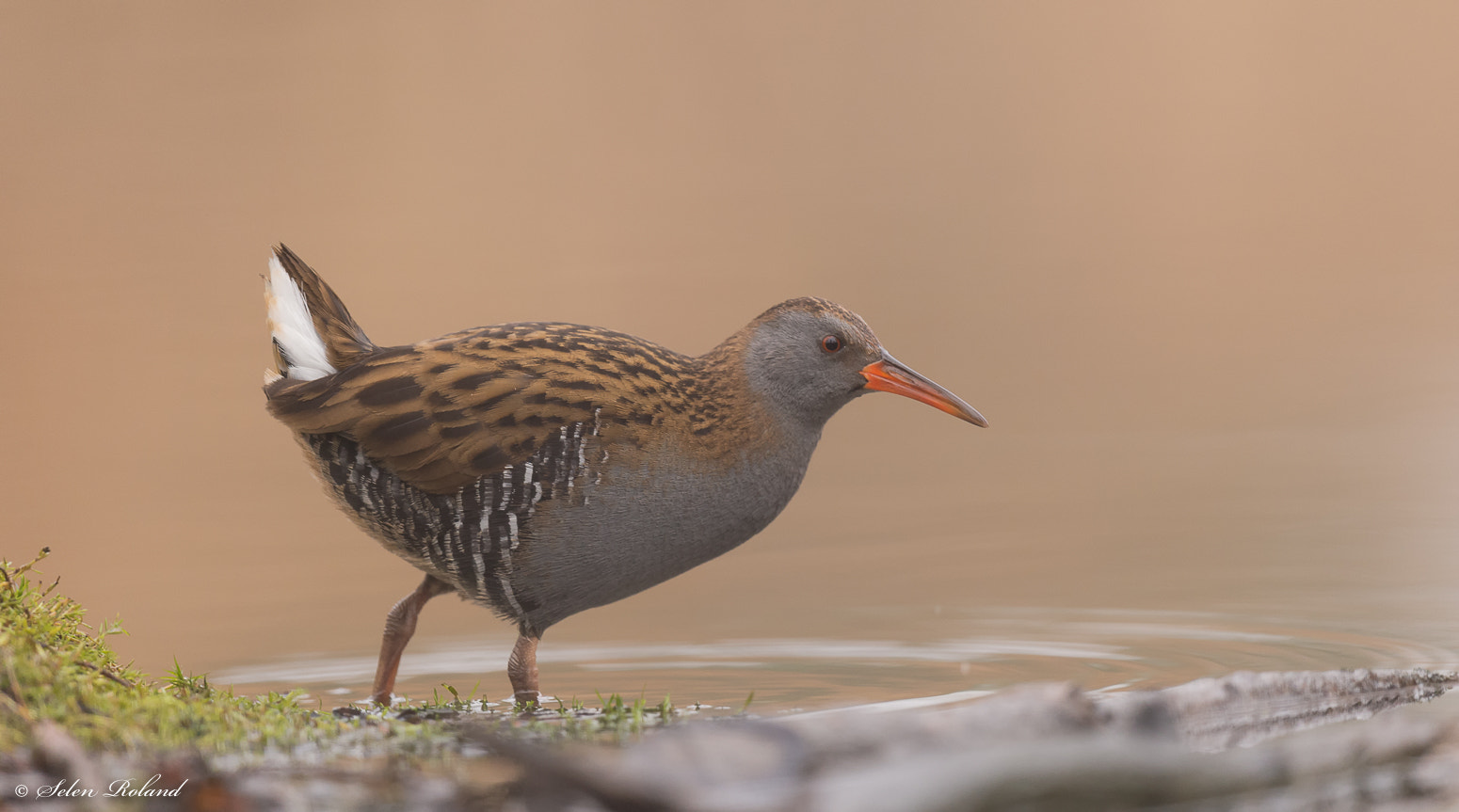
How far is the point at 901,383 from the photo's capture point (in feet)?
18.9

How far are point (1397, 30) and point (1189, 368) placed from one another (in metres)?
9.22

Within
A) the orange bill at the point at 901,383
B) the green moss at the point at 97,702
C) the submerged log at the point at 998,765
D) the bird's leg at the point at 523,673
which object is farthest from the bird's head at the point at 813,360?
the submerged log at the point at 998,765

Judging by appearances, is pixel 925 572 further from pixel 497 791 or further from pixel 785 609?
pixel 497 791

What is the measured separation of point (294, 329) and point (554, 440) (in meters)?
1.27

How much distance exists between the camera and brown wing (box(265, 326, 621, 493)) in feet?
17.2

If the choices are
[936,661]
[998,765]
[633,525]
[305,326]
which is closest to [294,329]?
[305,326]

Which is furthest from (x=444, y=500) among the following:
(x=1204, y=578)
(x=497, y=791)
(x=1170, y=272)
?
(x=1170, y=272)

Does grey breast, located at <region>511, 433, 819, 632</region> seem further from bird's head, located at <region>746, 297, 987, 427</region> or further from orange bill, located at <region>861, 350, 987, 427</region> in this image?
orange bill, located at <region>861, 350, 987, 427</region>

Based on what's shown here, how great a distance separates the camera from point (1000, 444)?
10.5 m

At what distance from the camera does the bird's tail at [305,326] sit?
5746 mm

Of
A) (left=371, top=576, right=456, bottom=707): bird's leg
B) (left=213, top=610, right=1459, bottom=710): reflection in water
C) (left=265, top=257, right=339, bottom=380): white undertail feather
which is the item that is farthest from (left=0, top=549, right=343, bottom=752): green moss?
(left=213, top=610, right=1459, bottom=710): reflection in water

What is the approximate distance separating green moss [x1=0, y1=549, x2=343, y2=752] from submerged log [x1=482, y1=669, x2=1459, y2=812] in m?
0.99

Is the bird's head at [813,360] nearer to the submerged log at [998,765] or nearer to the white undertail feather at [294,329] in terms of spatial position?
the white undertail feather at [294,329]

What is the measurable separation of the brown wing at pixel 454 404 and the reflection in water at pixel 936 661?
3.59ft
